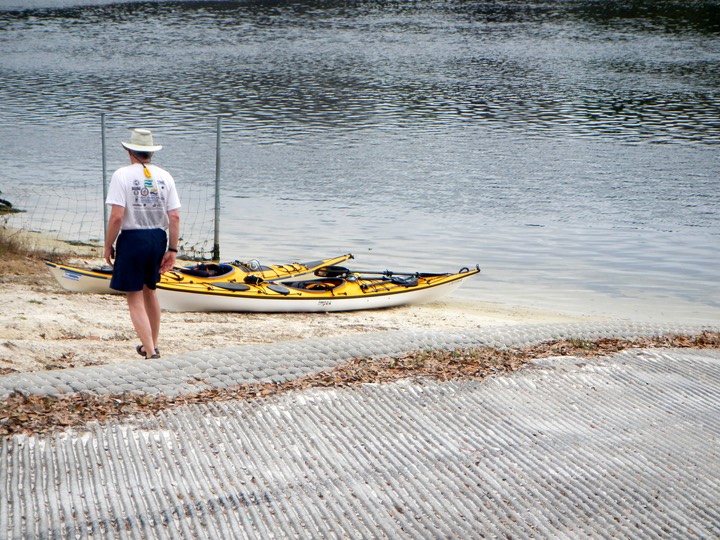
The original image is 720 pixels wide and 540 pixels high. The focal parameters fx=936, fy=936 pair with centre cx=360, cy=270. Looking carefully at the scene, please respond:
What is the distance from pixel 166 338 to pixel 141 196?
281cm

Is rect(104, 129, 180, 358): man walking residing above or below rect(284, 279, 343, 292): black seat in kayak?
above

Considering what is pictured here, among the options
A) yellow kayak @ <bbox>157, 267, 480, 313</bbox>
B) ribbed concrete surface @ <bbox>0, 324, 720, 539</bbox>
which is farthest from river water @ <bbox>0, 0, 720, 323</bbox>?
ribbed concrete surface @ <bbox>0, 324, 720, 539</bbox>

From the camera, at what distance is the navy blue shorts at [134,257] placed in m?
7.05

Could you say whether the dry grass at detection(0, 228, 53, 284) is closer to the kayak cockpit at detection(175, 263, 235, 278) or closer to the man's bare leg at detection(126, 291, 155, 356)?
the kayak cockpit at detection(175, 263, 235, 278)

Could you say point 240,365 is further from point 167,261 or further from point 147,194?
point 147,194

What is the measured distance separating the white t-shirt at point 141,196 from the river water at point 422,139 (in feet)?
29.5

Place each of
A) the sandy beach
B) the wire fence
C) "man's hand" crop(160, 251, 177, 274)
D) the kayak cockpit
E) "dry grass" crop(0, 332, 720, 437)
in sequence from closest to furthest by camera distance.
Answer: "dry grass" crop(0, 332, 720, 437)
"man's hand" crop(160, 251, 177, 274)
the sandy beach
the kayak cockpit
the wire fence

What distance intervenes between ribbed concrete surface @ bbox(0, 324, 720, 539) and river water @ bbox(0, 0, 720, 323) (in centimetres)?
959

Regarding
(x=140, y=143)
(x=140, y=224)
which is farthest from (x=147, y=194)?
(x=140, y=143)

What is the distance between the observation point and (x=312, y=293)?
12.2 metres

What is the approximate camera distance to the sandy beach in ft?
Result: 26.0

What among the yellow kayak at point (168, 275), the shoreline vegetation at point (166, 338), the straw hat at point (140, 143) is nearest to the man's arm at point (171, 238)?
the straw hat at point (140, 143)

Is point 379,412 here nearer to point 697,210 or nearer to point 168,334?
point 168,334

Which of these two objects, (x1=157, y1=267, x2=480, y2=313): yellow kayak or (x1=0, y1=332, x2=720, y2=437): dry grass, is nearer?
(x1=0, y1=332, x2=720, y2=437): dry grass
